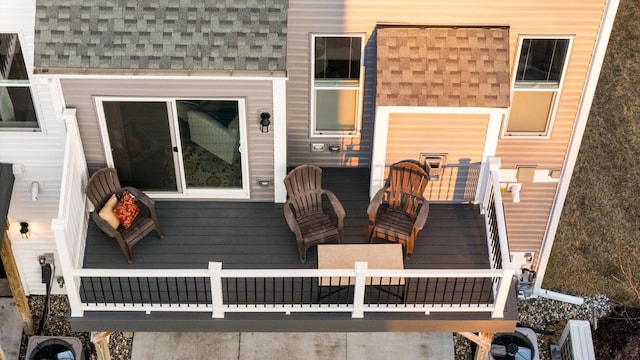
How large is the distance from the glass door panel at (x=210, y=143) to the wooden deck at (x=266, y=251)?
16.0 inches

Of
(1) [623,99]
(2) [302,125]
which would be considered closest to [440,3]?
(2) [302,125]

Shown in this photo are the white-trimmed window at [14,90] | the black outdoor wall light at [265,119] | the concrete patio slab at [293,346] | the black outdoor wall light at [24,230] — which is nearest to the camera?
the white-trimmed window at [14,90]

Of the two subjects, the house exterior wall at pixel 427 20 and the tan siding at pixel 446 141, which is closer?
the house exterior wall at pixel 427 20

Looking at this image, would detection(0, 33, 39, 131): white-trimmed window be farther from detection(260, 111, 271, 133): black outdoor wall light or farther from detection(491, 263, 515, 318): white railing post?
detection(491, 263, 515, 318): white railing post

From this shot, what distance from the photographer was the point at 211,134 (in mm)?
10844

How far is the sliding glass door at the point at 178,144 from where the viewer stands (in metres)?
10.5

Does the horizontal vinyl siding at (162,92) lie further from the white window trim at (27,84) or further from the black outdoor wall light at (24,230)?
the black outdoor wall light at (24,230)

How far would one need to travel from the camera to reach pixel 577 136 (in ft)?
38.0

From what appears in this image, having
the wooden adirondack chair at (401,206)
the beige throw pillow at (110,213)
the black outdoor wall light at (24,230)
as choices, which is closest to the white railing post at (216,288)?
the beige throw pillow at (110,213)

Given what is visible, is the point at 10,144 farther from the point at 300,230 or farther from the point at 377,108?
the point at 377,108

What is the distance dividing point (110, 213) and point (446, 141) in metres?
5.02

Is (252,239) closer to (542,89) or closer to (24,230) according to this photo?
(24,230)

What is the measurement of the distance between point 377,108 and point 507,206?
11.8ft

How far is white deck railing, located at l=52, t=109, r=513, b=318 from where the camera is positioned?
388 inches
